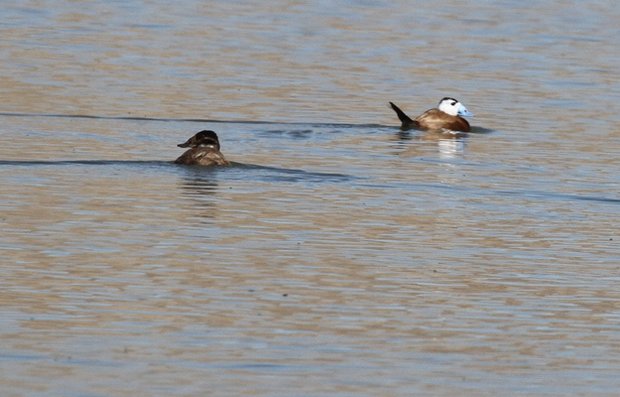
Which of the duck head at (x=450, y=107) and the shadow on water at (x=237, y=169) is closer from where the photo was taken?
the shadow on water at (x=237, y=169)

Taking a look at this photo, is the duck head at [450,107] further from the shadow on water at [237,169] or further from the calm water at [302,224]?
the shadow on water at [237,169]

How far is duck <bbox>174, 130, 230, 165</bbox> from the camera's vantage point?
1542 cm

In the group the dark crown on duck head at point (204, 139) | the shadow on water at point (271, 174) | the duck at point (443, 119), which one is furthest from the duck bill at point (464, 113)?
the dark crown on duck head at point (204, 139)

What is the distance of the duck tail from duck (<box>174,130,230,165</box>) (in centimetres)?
403

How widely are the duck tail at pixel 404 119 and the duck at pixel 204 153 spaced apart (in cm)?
403

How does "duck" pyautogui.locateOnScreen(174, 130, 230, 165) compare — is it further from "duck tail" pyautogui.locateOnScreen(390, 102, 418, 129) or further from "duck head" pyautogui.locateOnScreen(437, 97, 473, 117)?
"duck head" pyautogui.locateOnScreen(437, 97, 473, 117)

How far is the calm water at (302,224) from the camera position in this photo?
8578mm

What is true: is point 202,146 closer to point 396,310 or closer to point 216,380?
point 396,310

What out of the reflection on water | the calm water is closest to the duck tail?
the calm water

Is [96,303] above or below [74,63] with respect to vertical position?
below

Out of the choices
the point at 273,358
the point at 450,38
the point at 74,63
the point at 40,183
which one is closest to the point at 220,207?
the point at 40,183

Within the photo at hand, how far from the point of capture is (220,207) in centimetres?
1334

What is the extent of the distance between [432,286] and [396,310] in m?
0.73

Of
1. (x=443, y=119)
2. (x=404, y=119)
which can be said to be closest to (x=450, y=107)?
(x=443, y=119)
